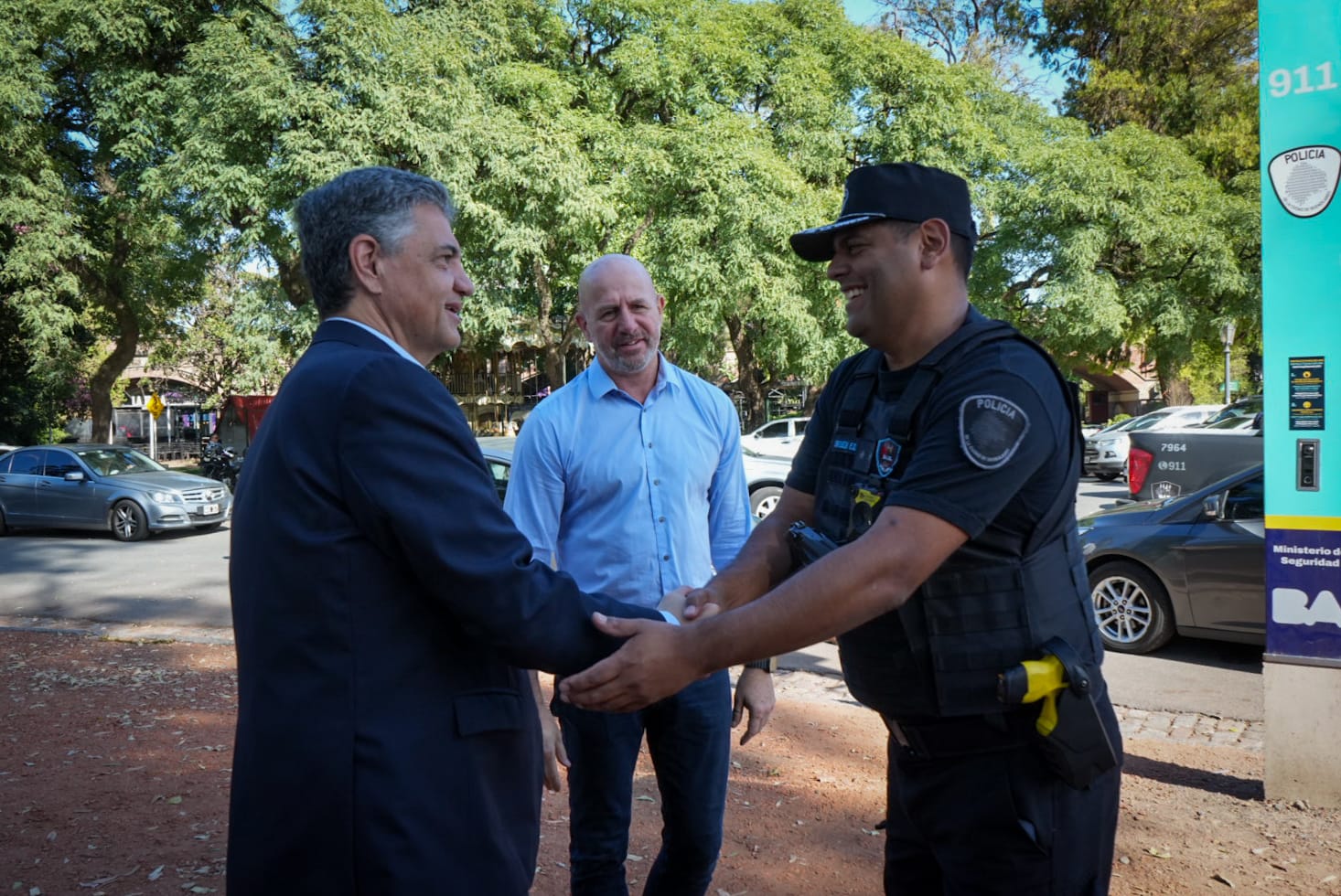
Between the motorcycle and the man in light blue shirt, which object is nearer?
the man in light blue shirt

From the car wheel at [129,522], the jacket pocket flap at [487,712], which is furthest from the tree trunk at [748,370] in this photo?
the jacket pocket flap at [487,712]

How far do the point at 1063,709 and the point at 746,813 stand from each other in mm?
2599

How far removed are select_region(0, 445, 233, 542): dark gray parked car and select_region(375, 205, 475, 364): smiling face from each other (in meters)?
14.7

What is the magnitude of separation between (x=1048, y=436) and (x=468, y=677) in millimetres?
1219

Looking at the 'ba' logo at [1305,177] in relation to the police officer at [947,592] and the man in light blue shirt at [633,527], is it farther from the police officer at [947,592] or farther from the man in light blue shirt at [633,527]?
the police officer at [947,592]

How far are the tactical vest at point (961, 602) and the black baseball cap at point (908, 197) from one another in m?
0.24

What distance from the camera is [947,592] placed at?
2084mm

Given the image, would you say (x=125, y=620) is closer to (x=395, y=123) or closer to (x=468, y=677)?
(x=468, y=677)

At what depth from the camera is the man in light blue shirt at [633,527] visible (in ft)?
10.1

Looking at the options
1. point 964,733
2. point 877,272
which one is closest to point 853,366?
point 877,272

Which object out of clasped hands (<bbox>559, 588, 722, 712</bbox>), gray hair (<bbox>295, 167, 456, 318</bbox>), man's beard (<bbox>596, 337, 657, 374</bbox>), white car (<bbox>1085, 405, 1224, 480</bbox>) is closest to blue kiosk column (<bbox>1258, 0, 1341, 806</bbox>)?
man's beard (<bbox>596, 337, 657, 374</bbox>)

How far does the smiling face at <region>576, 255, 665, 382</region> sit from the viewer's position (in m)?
3.30

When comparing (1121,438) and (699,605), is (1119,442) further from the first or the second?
(699,605)

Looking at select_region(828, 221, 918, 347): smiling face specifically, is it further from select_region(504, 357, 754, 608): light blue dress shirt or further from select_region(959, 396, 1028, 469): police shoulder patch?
select_region(504, 357, 754, 608): light blue dress shirt
